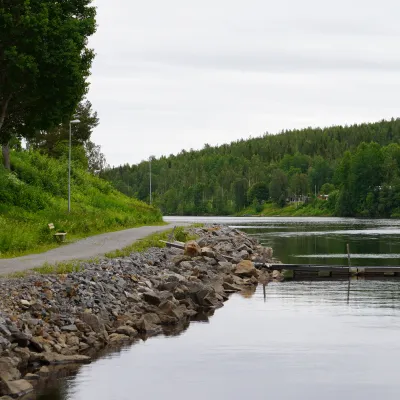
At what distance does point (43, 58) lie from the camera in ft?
134

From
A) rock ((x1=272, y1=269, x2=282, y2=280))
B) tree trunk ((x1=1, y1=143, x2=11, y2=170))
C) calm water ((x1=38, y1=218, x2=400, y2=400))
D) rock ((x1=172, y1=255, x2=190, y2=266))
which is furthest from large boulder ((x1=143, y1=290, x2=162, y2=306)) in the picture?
tree trunk ((x1=1, y1=143, x2=11, y2=170))

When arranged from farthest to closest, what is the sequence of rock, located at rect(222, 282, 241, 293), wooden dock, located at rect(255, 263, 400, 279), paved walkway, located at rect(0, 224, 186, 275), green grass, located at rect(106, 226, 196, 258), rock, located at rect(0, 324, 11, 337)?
wooden dock, located at rect(255, 263, 400, 279) < rock, located at rect(222, 282, 241, 293) < green grass, located at rect(106, 226, 196, 258) < paved walkway, located at rect(0, 224, 186, 275) < rock, located at rect(0, 324, 11, 337)

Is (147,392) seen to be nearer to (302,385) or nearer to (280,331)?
(302,385)

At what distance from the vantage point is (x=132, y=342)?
2491 cm

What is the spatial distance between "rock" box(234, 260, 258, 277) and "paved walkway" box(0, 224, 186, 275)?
19.9 ft

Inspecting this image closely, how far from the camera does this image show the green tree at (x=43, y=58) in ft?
131

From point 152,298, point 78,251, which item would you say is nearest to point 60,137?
point 78,251

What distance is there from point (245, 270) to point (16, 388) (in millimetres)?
26464

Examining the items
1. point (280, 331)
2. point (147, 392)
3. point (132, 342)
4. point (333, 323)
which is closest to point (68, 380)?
point (147, 392)

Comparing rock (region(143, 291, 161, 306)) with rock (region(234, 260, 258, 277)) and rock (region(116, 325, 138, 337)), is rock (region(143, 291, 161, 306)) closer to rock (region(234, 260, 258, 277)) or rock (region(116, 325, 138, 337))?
rock (region(116, 325, 138, 337))

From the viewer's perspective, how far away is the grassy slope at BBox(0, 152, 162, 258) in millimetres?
37531

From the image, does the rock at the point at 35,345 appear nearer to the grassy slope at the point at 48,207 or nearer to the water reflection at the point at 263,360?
the water reflection at the point at 263,360

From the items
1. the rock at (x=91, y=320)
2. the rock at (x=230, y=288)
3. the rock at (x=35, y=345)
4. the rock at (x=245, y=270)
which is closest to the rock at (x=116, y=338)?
the rock at (x=91, y=320)

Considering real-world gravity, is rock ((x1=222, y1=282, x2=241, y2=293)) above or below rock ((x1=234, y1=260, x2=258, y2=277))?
below
